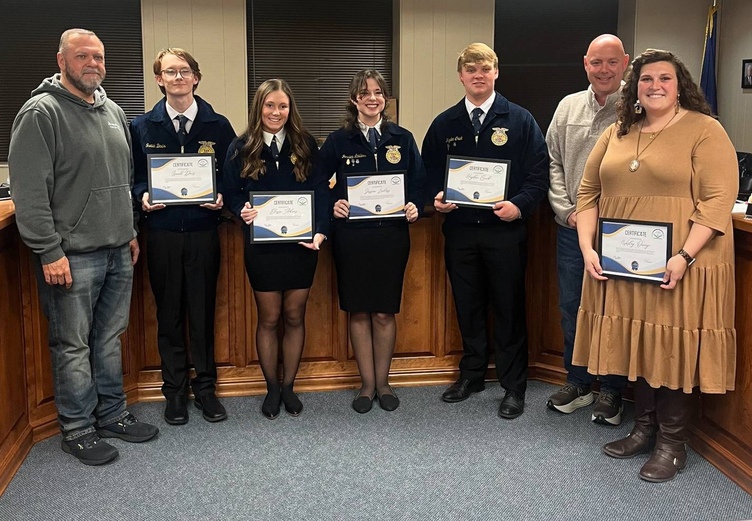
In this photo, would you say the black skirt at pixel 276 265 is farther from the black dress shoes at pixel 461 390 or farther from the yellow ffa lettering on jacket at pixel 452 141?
the black dress shoes at pixel 461 390

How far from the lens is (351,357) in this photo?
3.77m

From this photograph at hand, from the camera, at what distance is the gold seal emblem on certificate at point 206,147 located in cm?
319

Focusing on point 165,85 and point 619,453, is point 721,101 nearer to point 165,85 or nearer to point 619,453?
point 619,453

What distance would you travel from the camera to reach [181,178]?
3.11 meters

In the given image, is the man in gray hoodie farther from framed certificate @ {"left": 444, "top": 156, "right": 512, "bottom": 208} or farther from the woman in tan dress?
the woman in tan dress

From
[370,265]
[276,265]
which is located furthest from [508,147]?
[276,265]

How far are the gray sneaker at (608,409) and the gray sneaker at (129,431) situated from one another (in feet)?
6.32

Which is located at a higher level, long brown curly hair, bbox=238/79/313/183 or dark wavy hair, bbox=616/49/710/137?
dark wavy hair, bbox=616/49/710/137

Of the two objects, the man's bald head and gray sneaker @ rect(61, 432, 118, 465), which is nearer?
gray sneaker @ rect(61, 432, 118, 465)

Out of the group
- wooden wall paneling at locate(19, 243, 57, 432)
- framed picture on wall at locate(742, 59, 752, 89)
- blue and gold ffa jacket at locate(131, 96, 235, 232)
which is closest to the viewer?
wooden wall paneling at locate(19, 243, 57, 432)

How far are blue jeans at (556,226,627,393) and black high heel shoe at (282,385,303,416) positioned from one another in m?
1.28

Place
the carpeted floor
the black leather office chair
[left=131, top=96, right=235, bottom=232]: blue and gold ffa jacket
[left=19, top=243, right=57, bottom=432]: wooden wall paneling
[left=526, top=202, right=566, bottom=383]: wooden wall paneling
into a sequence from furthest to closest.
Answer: the black leather office chair < [left=526, top=202, right=566, bottom=383]: wooden wall paneling < [left=131, top=96, right=235, bottom=232]: blue and gold ffa jacket < [left=19, top=243, right=57, bottom=432]: wooden wall paneling < the carpeted floor

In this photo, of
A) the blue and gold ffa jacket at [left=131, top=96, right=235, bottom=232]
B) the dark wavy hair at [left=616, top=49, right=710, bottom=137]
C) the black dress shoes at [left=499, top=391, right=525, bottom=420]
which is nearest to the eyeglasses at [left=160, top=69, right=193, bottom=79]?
the blue and gold ffa jacket at [left=131, top=96, right=235, bottom=232]

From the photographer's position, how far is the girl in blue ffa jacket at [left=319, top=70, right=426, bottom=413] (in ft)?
10.7
